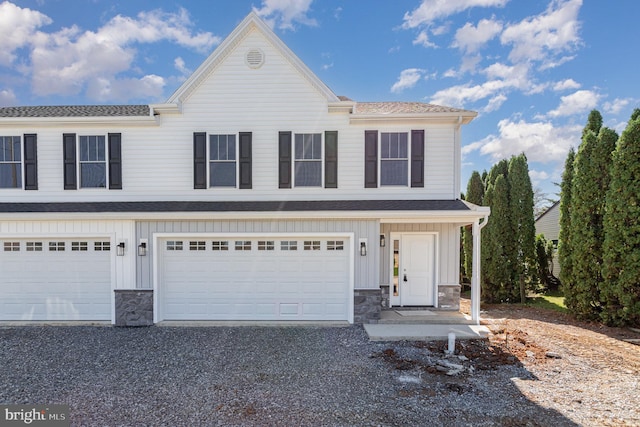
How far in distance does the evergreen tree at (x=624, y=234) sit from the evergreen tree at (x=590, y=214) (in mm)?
324

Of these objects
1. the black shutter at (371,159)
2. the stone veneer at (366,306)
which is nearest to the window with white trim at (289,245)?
the stone veneer at (366,306)

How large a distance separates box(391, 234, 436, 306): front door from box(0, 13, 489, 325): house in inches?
1.6

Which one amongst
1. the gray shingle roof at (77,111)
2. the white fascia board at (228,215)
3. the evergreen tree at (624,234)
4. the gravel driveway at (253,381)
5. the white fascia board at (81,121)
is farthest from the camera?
the gray shingle roof at (77,111)

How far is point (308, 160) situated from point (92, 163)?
617 cm

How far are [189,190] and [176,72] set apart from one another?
17.0 ft

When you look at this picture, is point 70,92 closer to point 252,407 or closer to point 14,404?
point 14,404

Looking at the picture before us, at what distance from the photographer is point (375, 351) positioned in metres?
6.48

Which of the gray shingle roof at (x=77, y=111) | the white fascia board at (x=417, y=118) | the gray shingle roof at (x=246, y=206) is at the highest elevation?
the gray shingle roof at (x=77, y=111)

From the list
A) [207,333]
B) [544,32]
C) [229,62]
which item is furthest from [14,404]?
[544,32]

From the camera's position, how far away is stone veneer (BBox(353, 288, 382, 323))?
8.00m

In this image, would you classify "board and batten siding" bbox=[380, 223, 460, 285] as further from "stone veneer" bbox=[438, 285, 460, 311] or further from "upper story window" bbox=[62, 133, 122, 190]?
"upper story window" bbox=[62, 133, 122, 190]

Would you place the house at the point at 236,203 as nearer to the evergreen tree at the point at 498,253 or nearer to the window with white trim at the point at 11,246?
the window with white trim at the point at 11,246

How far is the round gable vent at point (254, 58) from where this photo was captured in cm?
881

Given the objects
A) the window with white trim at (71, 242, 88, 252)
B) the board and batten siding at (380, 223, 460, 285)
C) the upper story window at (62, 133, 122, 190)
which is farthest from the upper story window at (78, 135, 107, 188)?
the board and batten siding at (380, 223, 460, 285)
